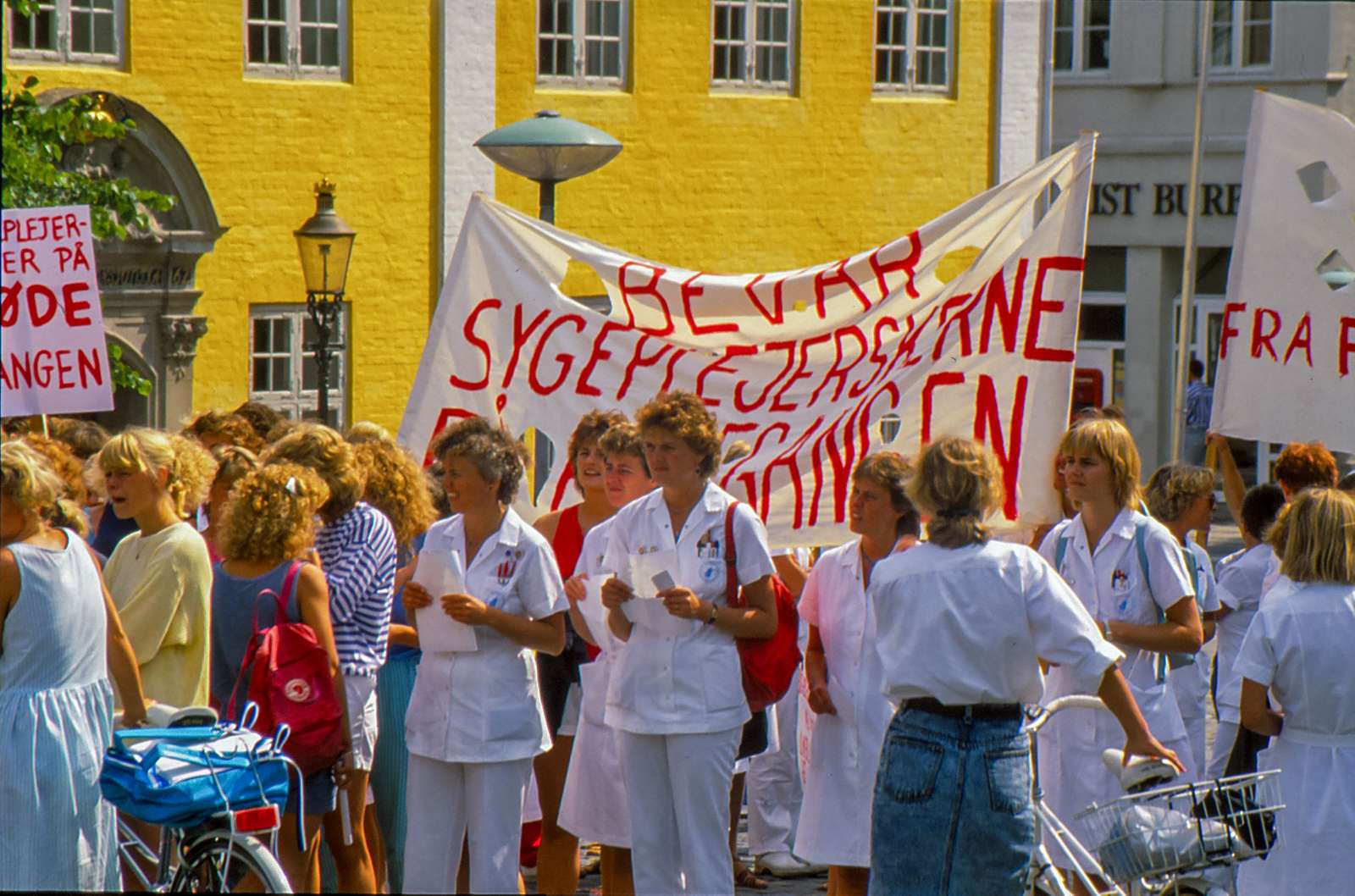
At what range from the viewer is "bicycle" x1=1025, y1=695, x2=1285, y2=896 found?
586 cm

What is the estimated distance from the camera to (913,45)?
24016 millimetres

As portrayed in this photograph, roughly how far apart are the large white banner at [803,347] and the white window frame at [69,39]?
11.0 metres

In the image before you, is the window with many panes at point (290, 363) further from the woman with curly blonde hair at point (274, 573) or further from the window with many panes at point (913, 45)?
the woman with curly blonde hair at point (274, 573)

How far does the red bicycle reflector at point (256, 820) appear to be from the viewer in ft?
20.4

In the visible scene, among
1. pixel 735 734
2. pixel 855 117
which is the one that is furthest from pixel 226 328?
pixel 735 734

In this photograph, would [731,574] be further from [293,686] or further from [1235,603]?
[1235,603]

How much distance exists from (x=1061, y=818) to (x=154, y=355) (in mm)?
13397

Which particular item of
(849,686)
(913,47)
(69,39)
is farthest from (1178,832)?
(913,47)

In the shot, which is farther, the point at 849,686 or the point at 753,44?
the point at 753,44

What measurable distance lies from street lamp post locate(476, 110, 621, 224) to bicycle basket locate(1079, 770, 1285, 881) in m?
5.56

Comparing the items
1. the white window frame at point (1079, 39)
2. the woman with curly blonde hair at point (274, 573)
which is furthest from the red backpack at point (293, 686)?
the white window frame at point (1079, 39)

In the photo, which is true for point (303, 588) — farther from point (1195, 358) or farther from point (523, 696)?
point (1195, 358)

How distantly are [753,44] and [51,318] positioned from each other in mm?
14388

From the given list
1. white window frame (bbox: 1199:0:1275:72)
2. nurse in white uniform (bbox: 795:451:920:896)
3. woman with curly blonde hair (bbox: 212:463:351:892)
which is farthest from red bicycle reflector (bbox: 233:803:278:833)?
white window frame (bbox: 1199:0:1275:72)
